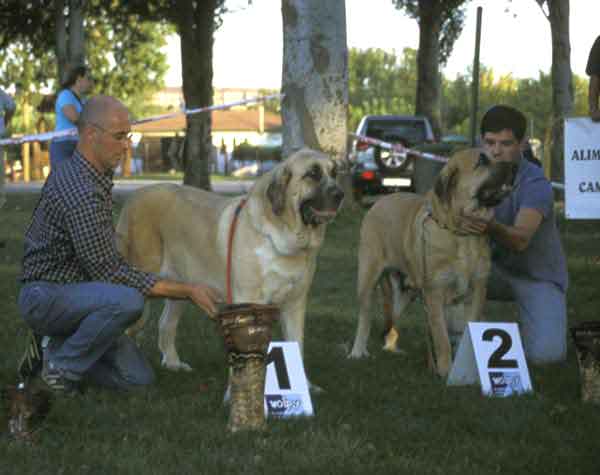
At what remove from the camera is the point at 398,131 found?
22.3 metres

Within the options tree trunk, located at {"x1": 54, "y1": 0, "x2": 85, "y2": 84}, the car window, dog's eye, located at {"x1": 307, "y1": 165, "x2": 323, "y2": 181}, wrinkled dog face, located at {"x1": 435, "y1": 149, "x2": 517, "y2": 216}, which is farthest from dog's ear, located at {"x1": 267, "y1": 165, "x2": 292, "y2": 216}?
the car window

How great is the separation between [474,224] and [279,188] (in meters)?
1.30

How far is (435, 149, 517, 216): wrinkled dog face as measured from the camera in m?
5.80

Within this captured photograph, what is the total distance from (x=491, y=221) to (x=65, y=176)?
2512 millimetres

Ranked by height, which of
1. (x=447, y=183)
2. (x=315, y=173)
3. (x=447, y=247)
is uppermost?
(x=315, y=173)

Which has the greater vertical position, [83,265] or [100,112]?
[100,112]

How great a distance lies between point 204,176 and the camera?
22859mm

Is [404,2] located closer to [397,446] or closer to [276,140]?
[397,446]

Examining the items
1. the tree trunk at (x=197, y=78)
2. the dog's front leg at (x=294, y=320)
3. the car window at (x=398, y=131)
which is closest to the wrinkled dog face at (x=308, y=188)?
the dog's front leg at (x=294, y=320)

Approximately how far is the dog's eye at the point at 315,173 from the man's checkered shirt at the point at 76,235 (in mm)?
992

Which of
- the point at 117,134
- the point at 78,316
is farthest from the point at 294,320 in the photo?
the point at 117,134

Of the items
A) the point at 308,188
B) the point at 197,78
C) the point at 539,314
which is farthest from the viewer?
the point at 197,78

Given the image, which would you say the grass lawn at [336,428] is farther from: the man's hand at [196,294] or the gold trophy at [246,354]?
the man's hand at [196,294]

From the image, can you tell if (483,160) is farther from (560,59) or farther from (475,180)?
(560,59)
